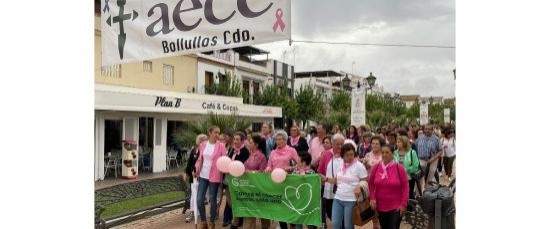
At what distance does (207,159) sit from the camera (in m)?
8.55

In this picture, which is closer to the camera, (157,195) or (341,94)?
(157,195)

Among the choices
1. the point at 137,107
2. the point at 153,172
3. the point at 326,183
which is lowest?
the point at 153,172

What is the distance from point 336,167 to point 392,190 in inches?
39.9

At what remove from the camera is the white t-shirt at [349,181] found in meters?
6.93

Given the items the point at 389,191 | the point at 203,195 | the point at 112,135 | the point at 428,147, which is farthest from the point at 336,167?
the point at 112,135

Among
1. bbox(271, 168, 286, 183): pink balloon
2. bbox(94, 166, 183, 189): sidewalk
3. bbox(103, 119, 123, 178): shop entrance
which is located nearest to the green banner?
bbox(271, 168, 286, 183): pink balloon

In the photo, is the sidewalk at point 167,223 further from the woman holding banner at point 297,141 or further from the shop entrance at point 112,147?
the shop entrance at point 112,147

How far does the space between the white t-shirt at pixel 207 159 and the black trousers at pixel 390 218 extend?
302 cm

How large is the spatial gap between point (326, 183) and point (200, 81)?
23.8 m

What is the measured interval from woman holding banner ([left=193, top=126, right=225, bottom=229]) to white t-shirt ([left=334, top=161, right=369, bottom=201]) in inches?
91.8

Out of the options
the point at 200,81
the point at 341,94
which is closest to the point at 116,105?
the point at 200,81

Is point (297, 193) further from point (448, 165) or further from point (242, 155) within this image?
point (448, 165)

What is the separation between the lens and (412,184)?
9891mm

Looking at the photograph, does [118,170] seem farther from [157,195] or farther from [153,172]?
[157,195]
